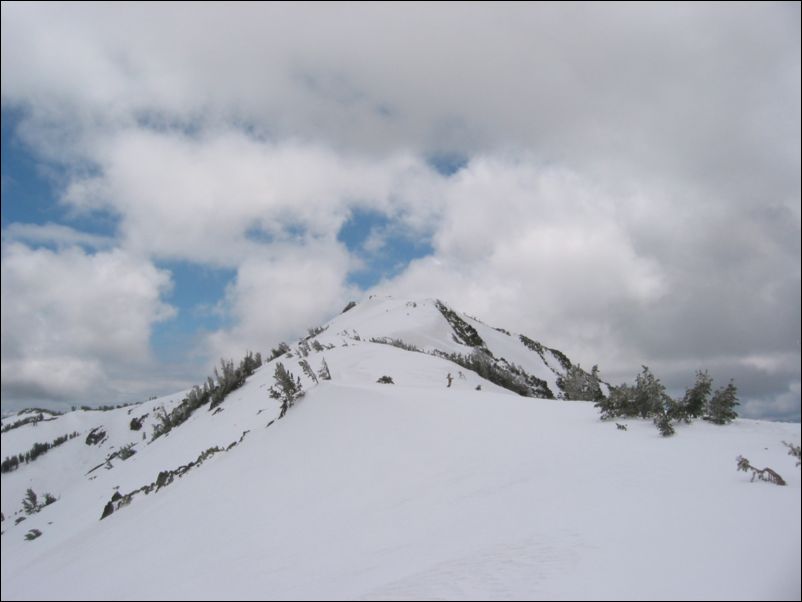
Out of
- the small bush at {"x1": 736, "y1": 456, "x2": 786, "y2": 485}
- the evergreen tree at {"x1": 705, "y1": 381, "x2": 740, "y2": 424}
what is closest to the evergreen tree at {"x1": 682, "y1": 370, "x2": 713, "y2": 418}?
the evergreen tree at {"x1": 705, "y1": 381, "x2": 740, "y2": 424}

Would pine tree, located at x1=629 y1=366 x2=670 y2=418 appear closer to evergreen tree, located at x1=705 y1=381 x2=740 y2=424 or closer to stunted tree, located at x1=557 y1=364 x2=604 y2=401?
evergreen tree, located at x1=705 y1=381 x2=740 y2=424

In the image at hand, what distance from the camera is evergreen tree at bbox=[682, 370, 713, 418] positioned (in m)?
6.14

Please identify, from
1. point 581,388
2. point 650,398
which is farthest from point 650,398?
point 581,388

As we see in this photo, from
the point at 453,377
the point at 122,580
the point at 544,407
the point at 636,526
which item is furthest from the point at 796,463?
the point at 453,377

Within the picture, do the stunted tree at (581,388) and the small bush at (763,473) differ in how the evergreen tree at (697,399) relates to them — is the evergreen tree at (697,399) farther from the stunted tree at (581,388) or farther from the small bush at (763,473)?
the stunted tree at (581,388)

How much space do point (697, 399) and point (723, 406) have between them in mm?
276

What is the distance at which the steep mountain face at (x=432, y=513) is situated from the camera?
3072 mm

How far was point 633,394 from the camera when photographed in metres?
6.57

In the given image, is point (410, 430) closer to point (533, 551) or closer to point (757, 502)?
point (533, 551)

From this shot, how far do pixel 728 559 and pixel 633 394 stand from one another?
3836mm

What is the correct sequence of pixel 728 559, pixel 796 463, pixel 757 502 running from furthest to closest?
pixel 796 463
pixel 757 502
pixel 728 559

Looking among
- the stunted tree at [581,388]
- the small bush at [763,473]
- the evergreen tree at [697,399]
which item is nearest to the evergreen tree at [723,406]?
the evergreen tree at [697,399]

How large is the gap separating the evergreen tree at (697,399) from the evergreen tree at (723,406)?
87 mm

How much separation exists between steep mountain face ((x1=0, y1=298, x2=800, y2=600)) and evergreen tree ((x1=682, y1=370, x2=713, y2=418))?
0.29 meters
